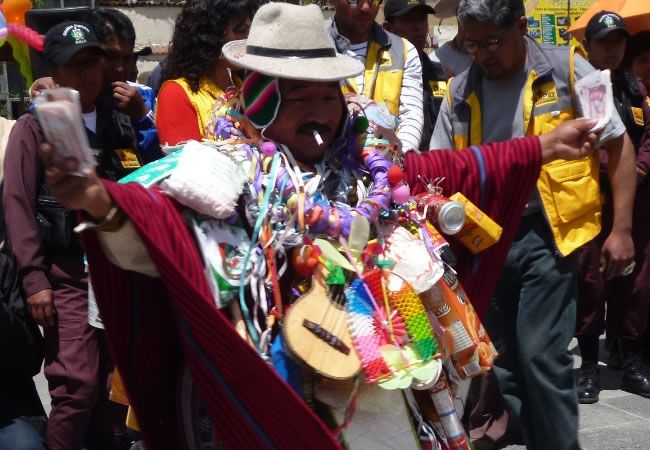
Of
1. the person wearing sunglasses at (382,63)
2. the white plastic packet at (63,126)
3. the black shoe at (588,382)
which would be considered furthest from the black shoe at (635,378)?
the white plastic packet at (63,126)

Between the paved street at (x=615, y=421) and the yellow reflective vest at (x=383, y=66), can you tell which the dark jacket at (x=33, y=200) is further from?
the paved street at (x=615, y=421)

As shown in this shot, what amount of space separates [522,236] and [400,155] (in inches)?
47.9

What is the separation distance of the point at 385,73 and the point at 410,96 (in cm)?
16

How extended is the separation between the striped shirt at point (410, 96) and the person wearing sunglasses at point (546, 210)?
37 cm

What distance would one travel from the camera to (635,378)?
584 cm

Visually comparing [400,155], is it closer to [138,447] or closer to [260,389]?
[260,389]

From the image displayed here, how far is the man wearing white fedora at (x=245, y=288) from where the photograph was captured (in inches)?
96.8

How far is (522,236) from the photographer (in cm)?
417

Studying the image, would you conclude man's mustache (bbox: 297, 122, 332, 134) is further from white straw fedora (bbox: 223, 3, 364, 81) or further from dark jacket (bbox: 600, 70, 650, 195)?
dark jacket (bbox: 600, 70, 650, 195)

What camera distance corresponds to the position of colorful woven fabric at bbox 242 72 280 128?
110 inches

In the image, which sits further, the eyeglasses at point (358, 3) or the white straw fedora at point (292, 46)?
the eyeglasses at point (358, 3)

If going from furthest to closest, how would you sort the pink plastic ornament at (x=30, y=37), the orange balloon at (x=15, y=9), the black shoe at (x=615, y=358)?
the orange balloon at (x=15, y=9)
the black shoe at (x=615, y=358)
the pink plastic ornament at (x=30, y=37)

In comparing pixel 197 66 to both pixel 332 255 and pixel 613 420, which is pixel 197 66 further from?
pixel 613 420

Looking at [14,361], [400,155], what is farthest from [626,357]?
[14,361]
